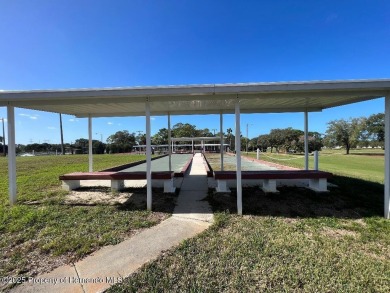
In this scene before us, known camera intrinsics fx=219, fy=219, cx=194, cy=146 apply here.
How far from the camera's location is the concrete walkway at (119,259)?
2.54 meters

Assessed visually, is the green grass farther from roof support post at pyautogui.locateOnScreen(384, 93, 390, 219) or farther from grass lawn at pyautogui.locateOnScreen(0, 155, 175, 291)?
grass lawn at pyautogui.locateOnScreen(0, 155, 175, 291)

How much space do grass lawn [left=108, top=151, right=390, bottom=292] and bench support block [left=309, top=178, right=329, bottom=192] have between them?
131 centimetres

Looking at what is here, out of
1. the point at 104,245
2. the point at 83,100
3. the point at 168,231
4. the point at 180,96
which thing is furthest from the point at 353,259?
the point at 83,100

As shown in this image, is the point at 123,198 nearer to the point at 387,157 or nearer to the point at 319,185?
the point at 319,185

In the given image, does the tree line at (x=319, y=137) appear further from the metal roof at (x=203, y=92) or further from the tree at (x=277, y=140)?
the metal roof at (x=203, y=92)

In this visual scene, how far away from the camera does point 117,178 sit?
6.59m

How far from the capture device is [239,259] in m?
2.99

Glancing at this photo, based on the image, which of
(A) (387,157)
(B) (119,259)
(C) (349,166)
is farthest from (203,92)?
(C) (349,166)

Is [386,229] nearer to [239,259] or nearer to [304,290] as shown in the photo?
[304,290]

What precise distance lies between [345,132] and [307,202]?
55.2 metres

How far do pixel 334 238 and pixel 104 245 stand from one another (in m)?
3.78

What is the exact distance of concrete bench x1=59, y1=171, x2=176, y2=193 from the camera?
6.45 metres

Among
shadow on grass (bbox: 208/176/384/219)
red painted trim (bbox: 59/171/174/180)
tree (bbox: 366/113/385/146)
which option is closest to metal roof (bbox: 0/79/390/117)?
red painted trim (bbox: 59/171/174/180)

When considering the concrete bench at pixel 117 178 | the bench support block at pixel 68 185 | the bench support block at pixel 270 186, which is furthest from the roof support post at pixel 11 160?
Result: the bench support block at pixel 270 186
